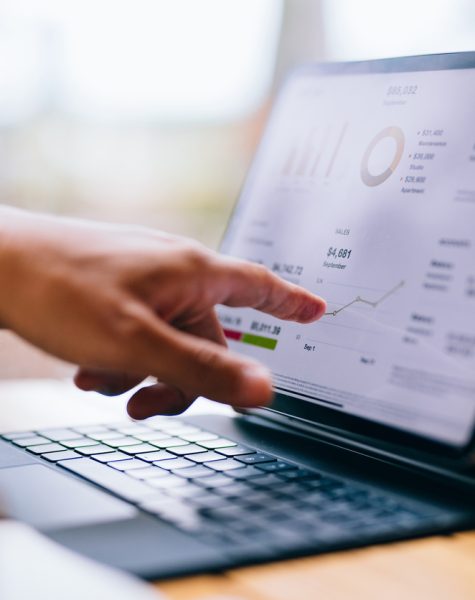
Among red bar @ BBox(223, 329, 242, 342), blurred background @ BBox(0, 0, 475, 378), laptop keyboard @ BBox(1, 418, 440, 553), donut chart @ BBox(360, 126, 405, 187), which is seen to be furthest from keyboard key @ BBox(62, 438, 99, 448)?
blurred background @ BBox(0, 0, 475, 378)

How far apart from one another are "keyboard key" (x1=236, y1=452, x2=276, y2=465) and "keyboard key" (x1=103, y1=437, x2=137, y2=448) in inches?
3.7

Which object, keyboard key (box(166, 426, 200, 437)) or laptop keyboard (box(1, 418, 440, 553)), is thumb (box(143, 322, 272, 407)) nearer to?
laptop keyboard (box(1, 418, 440, 553))

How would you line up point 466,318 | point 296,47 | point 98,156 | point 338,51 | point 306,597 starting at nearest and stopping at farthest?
point 306,597, point 466,318, point 338,51, point 296,47, point 98,156

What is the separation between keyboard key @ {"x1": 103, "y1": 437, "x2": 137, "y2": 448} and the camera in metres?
0.69

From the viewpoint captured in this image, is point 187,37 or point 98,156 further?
point 98,156

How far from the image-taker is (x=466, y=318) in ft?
2.06

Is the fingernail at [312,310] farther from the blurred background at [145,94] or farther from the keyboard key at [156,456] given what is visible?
the blurred background at [145,94]

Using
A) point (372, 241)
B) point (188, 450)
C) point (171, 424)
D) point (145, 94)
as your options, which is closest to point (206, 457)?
Answer: point (188, 450)

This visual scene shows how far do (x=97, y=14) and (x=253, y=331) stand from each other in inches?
Answer: 59.1

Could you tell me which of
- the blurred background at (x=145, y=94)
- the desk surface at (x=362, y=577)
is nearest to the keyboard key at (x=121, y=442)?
the desk surface at (x=362, y=577)

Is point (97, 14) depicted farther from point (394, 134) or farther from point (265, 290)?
point (265, 290)

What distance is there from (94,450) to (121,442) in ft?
0.10

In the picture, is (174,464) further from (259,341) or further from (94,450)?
(259,341)

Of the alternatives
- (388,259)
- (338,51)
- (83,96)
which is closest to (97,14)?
(83,96)
